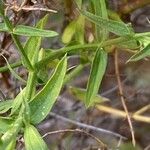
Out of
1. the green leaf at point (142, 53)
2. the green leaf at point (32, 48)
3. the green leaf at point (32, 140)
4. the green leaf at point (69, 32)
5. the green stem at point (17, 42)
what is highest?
the green stem at point (17, 42)

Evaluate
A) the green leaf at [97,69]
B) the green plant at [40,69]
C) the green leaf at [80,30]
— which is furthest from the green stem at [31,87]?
the green leaf at [80,30]

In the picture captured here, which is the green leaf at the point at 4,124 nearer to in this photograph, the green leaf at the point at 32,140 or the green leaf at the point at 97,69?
the green leaf at the point at 32,140

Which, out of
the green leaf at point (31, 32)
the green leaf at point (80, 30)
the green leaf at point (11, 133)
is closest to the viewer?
the green leaf at point (11, 133)

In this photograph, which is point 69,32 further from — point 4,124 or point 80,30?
point 4,124

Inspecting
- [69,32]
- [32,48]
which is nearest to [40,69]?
[32,48]

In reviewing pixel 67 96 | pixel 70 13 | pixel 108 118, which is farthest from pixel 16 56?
pixel 108 118

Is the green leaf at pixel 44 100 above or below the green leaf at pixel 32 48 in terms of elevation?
below

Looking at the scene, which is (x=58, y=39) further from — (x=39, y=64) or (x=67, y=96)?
(x=39, y=64)
